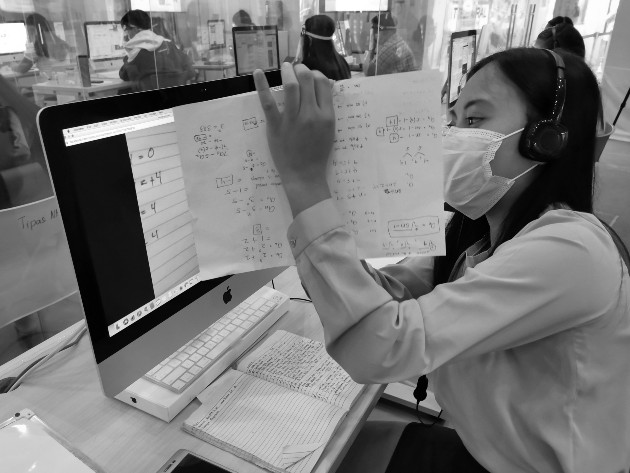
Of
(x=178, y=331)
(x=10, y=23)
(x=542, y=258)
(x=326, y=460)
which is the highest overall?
(x=10, y=23)

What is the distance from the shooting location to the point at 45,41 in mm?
3572

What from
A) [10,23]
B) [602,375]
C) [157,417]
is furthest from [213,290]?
[10,23]

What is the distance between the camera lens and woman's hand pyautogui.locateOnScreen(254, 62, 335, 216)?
2.10 feet

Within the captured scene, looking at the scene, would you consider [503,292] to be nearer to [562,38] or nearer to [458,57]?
[458,57]

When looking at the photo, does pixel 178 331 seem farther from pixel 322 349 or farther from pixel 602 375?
pixel 602 375

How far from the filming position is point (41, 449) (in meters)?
0.65

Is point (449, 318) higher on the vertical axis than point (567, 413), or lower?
higher

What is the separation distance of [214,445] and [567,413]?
52cm

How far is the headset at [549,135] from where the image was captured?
30.3 inches

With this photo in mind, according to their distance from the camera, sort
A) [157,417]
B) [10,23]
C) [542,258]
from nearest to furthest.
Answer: [542,258] < [157,417] < [10,23]

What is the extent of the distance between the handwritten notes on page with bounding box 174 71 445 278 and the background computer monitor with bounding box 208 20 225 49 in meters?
4.89

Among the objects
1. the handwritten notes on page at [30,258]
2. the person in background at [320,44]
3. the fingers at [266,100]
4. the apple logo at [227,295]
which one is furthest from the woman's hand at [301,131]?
the person in background at [320,44]

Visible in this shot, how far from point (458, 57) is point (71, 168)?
248 centimetres

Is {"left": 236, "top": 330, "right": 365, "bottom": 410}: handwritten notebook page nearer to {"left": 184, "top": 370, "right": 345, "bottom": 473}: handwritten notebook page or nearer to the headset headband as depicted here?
{"left": 184, "top": 370, "right": 345, "bottom": 473}: handwritten notebook page
